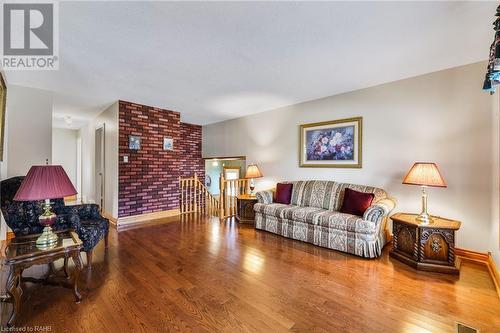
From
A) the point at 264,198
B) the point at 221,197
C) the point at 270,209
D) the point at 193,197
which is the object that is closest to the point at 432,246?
the point at 270,209

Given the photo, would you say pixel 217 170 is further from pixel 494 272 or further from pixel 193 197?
pixel 494 272

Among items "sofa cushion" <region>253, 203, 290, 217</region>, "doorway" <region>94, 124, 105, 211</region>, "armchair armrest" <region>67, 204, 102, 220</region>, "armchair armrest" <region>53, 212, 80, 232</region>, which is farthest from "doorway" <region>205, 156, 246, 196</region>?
"armchair armrest" <region>53, 212, 80, 232</region>

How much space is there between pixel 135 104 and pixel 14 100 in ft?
5.70

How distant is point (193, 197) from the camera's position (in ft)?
18.4

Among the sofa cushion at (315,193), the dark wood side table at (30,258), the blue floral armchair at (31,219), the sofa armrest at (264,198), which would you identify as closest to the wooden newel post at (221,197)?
the sofa armrest at (264,198)

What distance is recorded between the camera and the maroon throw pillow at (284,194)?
160 inches

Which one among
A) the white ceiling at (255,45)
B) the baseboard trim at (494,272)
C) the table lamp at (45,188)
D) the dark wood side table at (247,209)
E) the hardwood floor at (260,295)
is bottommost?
the hardwood floor at (260,295)

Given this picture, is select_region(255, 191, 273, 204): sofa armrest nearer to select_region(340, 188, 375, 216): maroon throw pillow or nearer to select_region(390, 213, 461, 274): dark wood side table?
select_region(340, 188, 375, 216): maroon throw pillow

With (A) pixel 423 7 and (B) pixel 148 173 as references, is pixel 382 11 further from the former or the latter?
(B) pixel 148 173

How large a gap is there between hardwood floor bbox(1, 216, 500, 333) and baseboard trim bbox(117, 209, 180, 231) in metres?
1.26

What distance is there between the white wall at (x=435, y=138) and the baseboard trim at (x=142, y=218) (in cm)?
318

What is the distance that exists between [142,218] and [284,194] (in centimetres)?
304

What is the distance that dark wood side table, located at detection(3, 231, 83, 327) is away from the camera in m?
1.57

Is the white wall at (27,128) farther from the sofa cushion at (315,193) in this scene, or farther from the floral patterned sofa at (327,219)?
the sofa cushion at (315,193)
